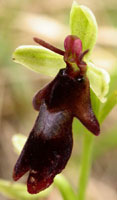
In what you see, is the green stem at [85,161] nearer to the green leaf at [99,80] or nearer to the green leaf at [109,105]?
the green leaf at [109,105]

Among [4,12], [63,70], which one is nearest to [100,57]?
[4,12]

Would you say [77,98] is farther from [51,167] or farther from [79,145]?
[79,145]

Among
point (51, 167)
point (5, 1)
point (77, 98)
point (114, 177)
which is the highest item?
point (77, 98)

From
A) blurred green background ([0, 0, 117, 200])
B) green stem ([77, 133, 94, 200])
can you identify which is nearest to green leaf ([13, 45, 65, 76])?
green stem ([77, 133, 94, 200])

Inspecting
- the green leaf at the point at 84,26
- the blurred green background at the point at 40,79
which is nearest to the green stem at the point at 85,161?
the green leaf at the point at 84,26

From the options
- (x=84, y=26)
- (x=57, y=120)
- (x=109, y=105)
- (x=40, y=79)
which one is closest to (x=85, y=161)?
(x=109, y=105)

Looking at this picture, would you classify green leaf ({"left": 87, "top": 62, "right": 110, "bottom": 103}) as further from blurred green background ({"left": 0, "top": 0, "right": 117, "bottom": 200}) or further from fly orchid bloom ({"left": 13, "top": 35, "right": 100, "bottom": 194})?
blurred green background ({"left": 0, "top": 0, "right": 117, "bottom": 200})
